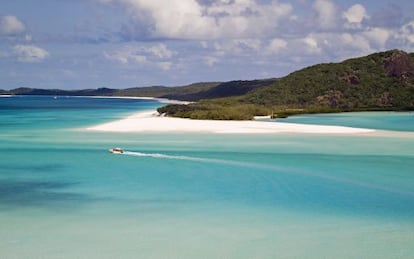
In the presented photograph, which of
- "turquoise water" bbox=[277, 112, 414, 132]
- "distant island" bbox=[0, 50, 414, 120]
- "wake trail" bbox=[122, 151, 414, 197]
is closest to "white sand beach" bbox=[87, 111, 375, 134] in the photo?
"turquoise water" bbox=[277, 112, 414, 132]

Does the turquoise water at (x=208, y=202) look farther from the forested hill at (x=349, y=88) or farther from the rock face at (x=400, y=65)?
the rock face at (x=400, y=65)

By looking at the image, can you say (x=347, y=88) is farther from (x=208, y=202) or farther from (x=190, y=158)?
(x=208, y=202)

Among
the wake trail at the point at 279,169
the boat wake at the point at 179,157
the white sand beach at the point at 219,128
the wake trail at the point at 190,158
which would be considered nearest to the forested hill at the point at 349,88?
the white sand beach at the point at 219,128

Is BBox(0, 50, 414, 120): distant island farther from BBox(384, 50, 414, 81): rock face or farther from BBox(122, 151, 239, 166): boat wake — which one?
BBox(122, 151, 239, 166): boat wake

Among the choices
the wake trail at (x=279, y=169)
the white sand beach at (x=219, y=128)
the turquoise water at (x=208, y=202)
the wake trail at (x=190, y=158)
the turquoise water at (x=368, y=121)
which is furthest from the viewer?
the turquoise water at (x=368, y=121)

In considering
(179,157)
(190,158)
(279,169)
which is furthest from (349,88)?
(279,169)
